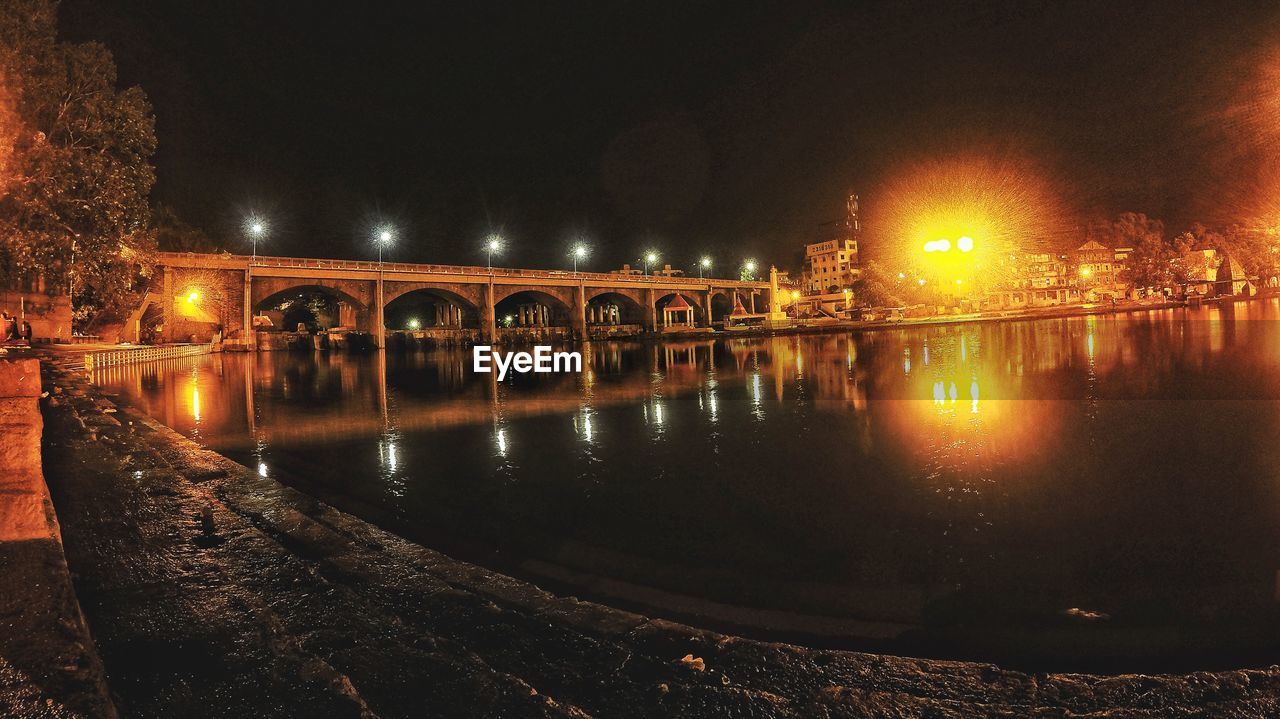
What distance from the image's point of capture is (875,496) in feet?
22.6

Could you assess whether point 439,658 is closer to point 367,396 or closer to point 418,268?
point 367,396

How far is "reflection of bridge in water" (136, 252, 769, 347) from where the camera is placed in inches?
1909

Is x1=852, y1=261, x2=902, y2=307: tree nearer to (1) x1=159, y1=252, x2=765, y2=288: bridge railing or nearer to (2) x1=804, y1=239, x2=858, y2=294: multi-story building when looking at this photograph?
(1) x1=159, y1=252, x2=765, y2=288: bridge railing

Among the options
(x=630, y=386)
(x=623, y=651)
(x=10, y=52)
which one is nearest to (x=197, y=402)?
(x=10, y=52)

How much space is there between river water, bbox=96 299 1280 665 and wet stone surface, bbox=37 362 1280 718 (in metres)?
0.61

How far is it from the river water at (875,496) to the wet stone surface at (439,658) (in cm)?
61

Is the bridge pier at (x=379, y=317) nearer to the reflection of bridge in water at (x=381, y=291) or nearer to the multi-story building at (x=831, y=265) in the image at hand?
the reflection of bridge in water at (x=381, y=291)

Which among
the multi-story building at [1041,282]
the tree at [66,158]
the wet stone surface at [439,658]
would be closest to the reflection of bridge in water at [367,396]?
the tree at [66,158]

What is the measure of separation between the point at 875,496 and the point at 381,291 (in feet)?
190

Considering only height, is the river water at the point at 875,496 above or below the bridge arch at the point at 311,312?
below

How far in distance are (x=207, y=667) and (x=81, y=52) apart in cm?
2060

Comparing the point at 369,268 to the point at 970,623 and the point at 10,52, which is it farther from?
the point at 970,623

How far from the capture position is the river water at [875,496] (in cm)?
421

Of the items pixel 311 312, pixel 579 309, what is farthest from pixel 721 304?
pixel 311 312
